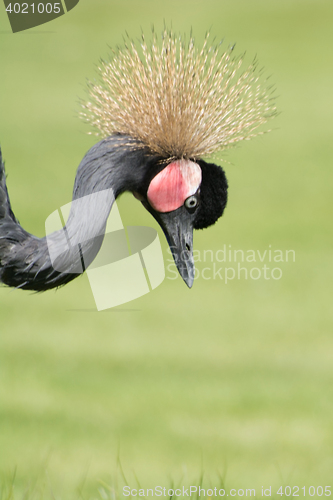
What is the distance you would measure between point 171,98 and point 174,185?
216mm

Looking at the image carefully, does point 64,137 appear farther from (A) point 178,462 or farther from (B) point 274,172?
(A) point 178,462

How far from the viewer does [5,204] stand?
1334mm

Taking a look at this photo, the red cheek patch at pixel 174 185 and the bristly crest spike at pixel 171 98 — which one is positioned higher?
the bristly crest spike at pixel 171 98

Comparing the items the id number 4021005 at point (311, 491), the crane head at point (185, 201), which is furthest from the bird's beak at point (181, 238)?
the id number 4021005 at point (311, 491)

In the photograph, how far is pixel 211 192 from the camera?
1.45 m

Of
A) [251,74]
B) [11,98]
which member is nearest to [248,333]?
[251,74]

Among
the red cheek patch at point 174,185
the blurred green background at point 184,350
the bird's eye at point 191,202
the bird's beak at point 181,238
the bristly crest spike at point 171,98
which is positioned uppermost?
the bristly crest spike at point 171,98

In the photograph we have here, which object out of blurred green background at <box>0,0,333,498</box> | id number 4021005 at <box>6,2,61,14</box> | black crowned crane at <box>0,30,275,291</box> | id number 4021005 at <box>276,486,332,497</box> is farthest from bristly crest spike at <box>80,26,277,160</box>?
id number 4021005 at <box>6,2,61,14</box>

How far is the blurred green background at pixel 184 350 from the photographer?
2375 mm

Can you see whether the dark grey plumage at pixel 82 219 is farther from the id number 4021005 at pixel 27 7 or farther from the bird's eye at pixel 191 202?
the id number 4021005 at pixel 27 7

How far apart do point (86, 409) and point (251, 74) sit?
1.80 metres

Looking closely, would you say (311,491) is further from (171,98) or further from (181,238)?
(171,98)

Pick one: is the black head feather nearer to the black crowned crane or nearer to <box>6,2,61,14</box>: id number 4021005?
the black crowned crane

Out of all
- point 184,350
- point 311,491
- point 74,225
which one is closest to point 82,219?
point 74,225
